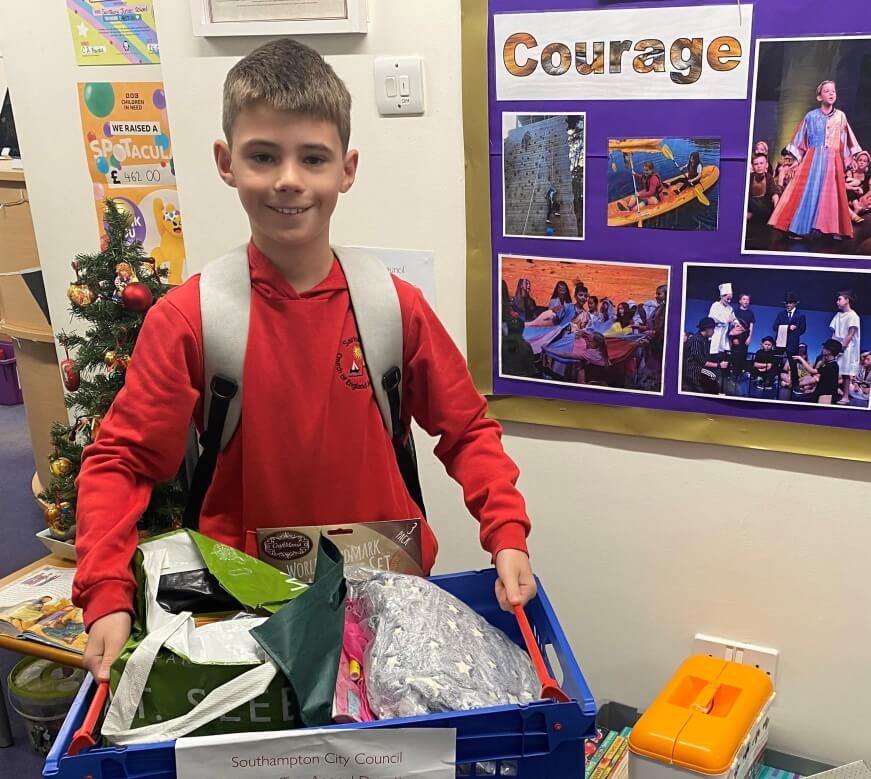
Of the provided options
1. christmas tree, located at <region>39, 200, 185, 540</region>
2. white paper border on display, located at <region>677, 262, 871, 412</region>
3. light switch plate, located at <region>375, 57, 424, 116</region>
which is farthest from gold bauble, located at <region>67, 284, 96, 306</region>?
white paper border on display, located at <region>677, 262, 871, 412</region>

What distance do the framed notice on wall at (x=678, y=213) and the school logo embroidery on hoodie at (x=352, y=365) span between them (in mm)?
649

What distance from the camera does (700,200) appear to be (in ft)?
4.97

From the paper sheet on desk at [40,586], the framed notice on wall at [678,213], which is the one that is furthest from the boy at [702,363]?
the paper sheet on desk at [40,586]

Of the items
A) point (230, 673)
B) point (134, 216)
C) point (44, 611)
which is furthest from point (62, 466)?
point (230, 673)

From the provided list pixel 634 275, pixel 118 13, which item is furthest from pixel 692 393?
pixel 118 13

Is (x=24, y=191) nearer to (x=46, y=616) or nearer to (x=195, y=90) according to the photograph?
(x=195, y=90)

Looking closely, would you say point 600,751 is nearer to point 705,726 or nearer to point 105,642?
point 705,726

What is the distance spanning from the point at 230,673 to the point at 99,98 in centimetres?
187

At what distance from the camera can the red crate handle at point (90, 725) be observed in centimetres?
75

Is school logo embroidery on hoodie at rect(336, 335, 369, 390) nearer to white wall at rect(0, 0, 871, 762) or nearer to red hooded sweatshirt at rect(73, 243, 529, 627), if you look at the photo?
red hooded sweatshirt at rect(73, 243, 529, 627)

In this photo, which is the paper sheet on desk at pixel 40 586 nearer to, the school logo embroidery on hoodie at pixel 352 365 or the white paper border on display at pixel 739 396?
the school logo embroidery on hoodie at pixel 352 365

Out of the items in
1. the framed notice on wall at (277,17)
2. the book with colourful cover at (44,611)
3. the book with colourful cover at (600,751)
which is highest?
the framed notice on wall at (277,17)

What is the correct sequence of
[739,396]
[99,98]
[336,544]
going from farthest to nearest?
[99,98] < [739,396] < [336,544]

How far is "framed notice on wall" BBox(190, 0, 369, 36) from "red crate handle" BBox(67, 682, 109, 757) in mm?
1259
